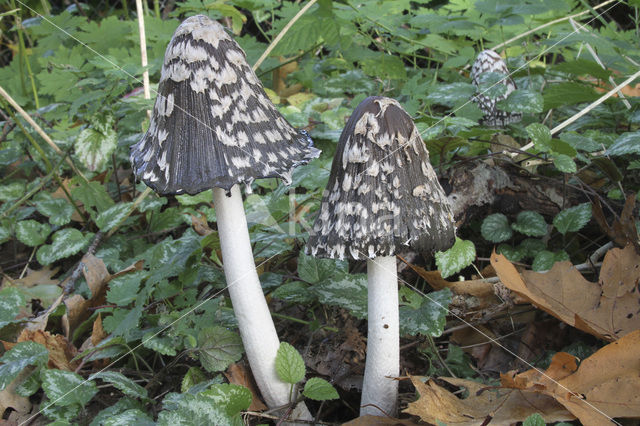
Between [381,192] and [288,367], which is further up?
[381,192]

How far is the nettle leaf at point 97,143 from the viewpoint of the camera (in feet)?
10.1

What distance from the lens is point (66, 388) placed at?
214 cm

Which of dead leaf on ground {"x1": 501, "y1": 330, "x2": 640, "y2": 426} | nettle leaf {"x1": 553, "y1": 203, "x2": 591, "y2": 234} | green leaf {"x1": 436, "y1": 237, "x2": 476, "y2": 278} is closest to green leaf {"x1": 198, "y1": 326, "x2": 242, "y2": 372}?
green leaf {"x1": 436, "y1": 237, "x2": 476, "y2": 278}

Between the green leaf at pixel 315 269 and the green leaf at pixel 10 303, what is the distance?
1456 mm

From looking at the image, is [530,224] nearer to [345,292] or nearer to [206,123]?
[345,292]

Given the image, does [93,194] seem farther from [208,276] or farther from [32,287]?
[208,276]

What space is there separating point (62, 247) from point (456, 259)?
2274mm

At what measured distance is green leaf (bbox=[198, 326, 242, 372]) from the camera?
7.14 feet

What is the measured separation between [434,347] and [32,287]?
7.75 ft

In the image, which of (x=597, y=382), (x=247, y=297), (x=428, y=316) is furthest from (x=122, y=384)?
(x=597, y=382)

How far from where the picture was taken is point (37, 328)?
265 cm

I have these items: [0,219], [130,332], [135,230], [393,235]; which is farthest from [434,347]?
[0,219]

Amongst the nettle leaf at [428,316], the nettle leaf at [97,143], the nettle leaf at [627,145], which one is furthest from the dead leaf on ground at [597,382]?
the nettle leaf at [97,143]

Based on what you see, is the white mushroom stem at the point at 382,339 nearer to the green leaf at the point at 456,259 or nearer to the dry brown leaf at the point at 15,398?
the green leaf at the point at 456,259
